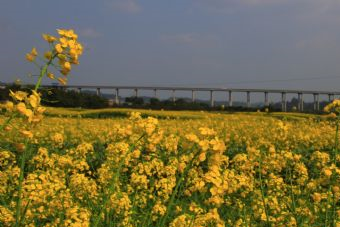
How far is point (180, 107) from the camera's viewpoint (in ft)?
87.1

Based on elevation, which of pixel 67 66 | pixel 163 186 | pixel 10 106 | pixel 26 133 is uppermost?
pixel 67 66

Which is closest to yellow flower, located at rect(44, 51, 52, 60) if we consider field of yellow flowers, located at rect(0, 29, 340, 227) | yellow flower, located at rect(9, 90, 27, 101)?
field of yellow flowers, located at rect(0, 29, 340, 227)

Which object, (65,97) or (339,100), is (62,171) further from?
(65,97)

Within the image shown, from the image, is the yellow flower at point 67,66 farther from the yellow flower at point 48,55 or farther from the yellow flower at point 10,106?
the yellow flower at point 10,106

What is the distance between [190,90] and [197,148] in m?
51.5

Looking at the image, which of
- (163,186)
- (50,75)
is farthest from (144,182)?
(50,75)

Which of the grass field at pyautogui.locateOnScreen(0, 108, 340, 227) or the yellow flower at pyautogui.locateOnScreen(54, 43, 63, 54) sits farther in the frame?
the grass field at pyautogui.locateOnScreen(0, 108, 340, 227)

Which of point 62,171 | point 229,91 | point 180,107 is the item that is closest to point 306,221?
point 62,171

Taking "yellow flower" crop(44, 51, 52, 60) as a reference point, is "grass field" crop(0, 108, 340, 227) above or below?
below

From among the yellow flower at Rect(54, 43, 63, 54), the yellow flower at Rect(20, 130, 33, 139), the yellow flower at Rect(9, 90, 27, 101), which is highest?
the yellow flower at Rect(54, 43, 63, 54)

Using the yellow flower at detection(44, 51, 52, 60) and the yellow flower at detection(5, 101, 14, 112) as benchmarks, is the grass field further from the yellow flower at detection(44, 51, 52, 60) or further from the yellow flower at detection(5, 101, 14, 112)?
the yellow flower at detection(44, 51, 52, 60)

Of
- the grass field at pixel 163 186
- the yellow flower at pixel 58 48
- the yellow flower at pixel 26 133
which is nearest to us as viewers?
the yellow flower at pixel 26 133

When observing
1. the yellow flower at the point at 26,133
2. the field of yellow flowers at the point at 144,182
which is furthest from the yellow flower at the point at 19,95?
the yellow flower at the point at 26,133

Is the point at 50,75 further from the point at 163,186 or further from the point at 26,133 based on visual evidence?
the point at 163,186
